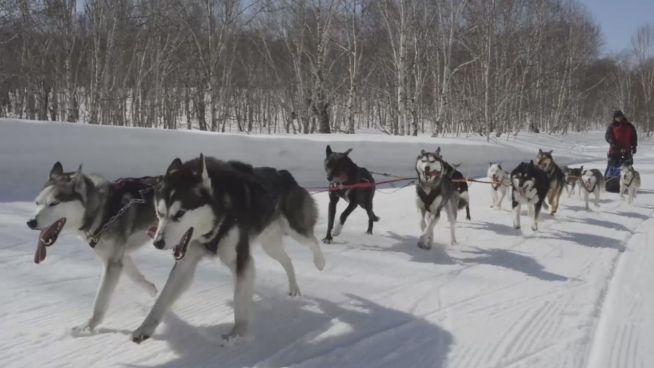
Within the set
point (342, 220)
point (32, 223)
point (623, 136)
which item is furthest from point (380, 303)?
point (623, 136)

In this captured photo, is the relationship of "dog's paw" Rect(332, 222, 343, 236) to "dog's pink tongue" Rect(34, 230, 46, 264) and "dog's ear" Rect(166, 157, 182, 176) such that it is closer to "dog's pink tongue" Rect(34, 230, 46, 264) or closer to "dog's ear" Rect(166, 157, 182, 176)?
"dog's ear" Rect(166, 157, 182, 176)

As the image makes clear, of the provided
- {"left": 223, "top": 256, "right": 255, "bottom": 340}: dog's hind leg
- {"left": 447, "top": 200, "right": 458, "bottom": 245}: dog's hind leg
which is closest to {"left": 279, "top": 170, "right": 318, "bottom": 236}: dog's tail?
{"left": 223, "top": 256, "right": 255, "bottom": 340}: dog's hind leg

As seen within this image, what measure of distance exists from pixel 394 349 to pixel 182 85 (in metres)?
26.7

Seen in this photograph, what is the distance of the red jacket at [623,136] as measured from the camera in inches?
379

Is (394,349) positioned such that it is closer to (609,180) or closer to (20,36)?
(609,180)

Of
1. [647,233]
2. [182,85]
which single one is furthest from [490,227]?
[182,85]

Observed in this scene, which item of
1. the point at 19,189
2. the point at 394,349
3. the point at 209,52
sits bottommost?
the point at 394,349

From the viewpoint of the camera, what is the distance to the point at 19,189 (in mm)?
6039

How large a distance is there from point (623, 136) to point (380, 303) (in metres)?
8.75

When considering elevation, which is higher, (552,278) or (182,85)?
(182,85)

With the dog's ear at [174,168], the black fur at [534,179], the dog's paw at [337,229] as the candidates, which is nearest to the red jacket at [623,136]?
the black fur at [534,179]

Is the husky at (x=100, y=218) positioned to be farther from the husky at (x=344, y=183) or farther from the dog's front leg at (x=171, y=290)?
the husky at (x=344, y=183)

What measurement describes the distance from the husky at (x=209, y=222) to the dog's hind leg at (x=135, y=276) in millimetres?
619

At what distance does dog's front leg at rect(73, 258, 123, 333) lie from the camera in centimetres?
258
